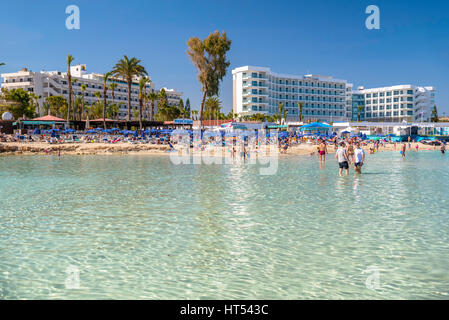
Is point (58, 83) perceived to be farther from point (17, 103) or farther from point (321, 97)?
point (321, 97)

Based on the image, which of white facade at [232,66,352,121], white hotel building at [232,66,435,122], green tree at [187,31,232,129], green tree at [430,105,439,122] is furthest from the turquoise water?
green tree at [430,105,439,122]

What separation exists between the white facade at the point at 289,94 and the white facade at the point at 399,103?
10.1 meters

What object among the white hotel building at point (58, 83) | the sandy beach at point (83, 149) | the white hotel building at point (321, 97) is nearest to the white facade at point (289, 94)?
the white hotel building at point (321, 97)

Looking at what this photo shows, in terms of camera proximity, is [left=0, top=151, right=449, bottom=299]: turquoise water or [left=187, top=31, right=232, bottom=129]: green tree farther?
[left=187, top=31, right=232, bottom=129]: green tree

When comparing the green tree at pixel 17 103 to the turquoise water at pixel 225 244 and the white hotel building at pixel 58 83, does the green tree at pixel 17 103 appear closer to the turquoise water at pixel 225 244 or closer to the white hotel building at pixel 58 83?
Result: the white hotel building at pixel 58 83

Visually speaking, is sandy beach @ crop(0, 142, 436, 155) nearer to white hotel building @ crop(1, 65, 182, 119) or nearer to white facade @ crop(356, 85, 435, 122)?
white hotel building @ crop(1, 65, 182, 119)

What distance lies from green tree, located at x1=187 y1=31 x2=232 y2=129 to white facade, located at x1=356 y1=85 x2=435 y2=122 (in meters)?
95.3

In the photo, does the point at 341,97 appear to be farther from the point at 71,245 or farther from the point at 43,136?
the point at 71,245

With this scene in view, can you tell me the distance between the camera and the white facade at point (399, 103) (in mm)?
127125

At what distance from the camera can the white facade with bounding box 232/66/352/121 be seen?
347 feet

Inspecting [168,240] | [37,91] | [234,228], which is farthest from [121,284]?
[37,91]

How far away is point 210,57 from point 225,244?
46.7 metres

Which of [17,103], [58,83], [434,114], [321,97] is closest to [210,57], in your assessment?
[17,103]

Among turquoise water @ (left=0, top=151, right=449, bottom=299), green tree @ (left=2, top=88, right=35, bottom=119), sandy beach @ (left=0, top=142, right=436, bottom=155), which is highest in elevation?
green tree @ (left=2, top=88, right=35, bottom=119)
